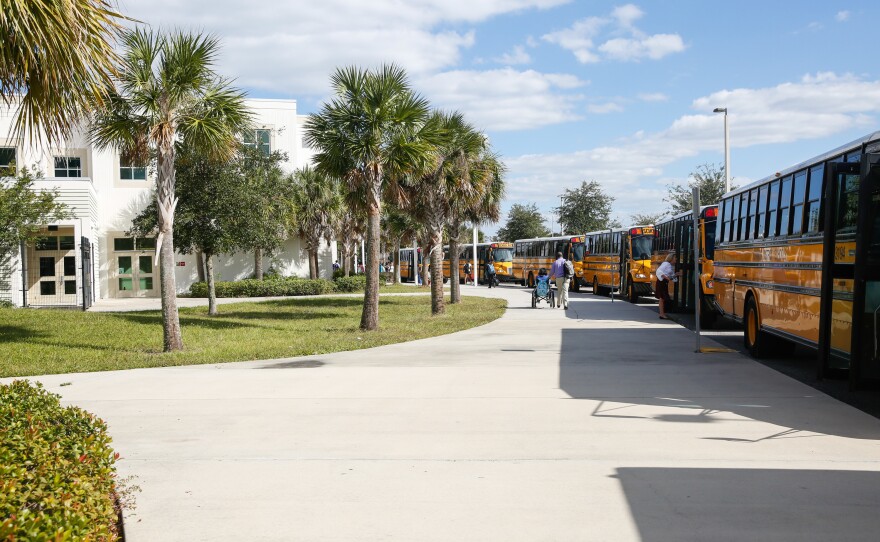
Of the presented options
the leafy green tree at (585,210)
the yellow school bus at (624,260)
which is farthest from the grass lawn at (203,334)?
the leafy green tree at (585,210)

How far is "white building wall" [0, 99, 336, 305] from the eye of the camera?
3347 centimetres

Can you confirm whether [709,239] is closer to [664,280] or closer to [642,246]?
[664,280]

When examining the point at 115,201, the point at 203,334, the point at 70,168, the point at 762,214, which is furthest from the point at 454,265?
the point at 762,214

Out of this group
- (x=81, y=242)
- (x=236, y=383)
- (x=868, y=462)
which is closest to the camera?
(x=868, y=462)

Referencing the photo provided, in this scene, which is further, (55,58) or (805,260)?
(805,260)

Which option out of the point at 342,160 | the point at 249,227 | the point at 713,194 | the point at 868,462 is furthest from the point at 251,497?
the point at 713,194

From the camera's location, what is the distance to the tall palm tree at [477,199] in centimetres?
2928

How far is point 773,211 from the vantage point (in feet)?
46.6

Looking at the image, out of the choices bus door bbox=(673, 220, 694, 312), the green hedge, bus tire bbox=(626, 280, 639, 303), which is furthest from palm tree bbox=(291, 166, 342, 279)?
the green hedge

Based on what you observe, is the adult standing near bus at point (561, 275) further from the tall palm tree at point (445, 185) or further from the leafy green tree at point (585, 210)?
the leafy green tree at point (585, 210)

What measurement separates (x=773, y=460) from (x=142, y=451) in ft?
18.1

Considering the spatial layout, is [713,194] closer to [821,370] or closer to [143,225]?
[143,225]

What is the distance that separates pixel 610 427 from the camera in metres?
8.78

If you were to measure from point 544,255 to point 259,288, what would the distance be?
17.1m
